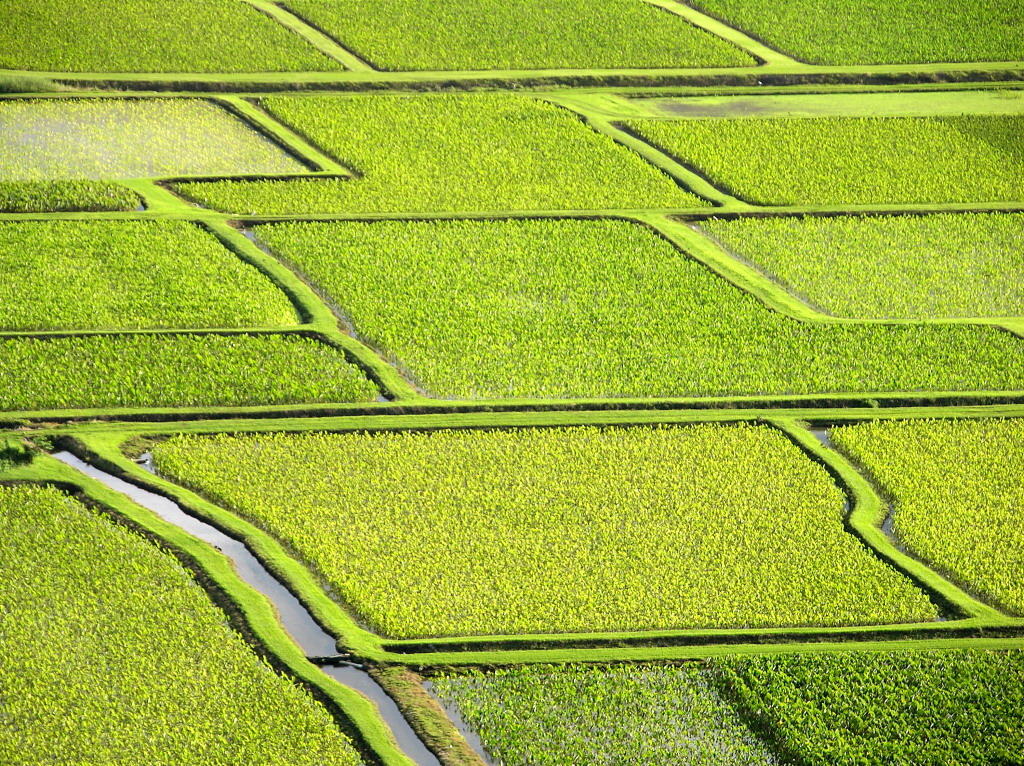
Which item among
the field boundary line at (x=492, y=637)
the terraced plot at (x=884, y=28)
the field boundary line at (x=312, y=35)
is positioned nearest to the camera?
the field boundary line at (x=492, y=637)

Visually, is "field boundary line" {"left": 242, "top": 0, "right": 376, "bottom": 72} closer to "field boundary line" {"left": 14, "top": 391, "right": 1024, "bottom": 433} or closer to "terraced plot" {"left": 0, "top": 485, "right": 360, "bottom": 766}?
"field boundary line" {"left": 14, "top": 391, "right": 1024, "bottom": 433}

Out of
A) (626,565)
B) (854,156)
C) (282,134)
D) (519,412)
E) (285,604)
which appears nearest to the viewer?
(285,604)

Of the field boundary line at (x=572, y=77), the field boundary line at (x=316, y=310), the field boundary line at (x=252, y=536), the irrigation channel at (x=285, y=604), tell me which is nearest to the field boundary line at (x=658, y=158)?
the field boundary line at (x=572, y=77)

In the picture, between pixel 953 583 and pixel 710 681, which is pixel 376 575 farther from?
pixel 953 583

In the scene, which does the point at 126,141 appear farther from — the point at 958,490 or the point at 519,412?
the point at 958,490

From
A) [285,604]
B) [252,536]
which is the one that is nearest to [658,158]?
[252,536]

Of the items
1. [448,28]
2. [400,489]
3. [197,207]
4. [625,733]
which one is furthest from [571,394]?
[448,28]

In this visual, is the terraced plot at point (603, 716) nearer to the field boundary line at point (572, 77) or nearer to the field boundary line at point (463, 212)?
the field boundary line at point (463, 212)
